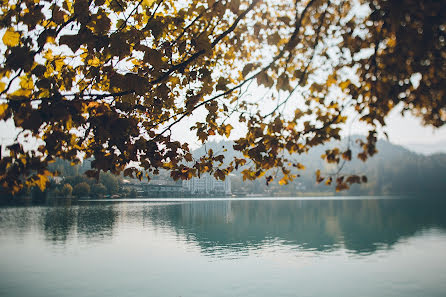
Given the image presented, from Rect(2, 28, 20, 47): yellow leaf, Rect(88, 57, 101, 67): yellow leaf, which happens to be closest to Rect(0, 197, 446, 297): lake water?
A: Rect(88, 57, 101, 67): yellow leaf

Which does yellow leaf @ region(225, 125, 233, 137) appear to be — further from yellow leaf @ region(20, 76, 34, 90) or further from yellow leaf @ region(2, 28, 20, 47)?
yellow leaf @ region(2, 28, 20, 47)

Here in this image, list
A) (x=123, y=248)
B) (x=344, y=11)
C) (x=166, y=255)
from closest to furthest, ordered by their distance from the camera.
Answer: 1. (x=344, y=11)
2. (x=166, y=255)
3. (x=123, y=248)

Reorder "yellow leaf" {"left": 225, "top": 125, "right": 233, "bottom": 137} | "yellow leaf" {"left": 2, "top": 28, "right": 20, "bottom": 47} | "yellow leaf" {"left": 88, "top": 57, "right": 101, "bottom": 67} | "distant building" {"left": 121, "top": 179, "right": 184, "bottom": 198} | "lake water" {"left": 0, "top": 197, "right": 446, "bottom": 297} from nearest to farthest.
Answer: "yellow leaf" {"left": 2, "top": 28, "right": 20, "bottom": 47}
"yellow leaf" {"left": 88, "top": 57, "right": 101, "bottom": 67}
"yellow leaf" {"left": 225, "top": 125, "right": 233, "bottom": 137}
"lake water" {"left": 0, "top": 197, "right": 446, "bottom": 297}
"distant building" {"left": 121, "top": 179, "right": 184, "bottom": 198}

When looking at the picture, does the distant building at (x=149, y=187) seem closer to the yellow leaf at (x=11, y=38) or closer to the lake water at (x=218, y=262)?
the lake water at (x=218, y=262)

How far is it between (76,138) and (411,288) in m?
27.4

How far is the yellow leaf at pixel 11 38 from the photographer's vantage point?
18.3ft

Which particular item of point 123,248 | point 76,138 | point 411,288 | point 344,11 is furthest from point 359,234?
point 76,138

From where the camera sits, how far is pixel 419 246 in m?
43.0

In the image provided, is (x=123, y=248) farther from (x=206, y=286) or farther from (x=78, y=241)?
(x=206, y=286)

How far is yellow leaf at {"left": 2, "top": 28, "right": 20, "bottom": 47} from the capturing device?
219 inches

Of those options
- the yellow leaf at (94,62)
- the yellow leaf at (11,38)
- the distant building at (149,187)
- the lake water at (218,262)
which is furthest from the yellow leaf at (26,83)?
the distant building at (149,187)

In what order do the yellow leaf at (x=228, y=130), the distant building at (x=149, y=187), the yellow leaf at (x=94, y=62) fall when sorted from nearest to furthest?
the yellow leaf at (x=94, y=62) → the yellow leaf at (x=228, y=130) → the distant building at (x=149, y=187)

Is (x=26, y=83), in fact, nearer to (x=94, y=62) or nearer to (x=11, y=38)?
(x=11, y=38)

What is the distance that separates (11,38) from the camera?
18.3 feet
